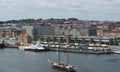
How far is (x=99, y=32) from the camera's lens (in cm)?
4456

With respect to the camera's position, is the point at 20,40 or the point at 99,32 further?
the point at 99,32

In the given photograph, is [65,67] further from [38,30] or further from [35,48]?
[38,30]

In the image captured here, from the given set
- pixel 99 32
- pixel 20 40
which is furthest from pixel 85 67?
pixel 99 32

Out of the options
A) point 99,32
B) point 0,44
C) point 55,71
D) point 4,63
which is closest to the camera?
point 55,71

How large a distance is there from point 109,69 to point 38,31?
2905 centimetres

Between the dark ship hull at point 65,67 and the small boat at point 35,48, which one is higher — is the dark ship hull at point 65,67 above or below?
above

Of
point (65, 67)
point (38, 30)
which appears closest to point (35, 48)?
point (65, 67)

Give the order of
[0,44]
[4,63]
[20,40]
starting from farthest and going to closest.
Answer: [20,40]
[0,44]
[4,63]

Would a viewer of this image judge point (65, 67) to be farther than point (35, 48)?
No

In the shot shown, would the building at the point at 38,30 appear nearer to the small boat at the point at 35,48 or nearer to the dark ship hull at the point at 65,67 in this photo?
the small boat at the point at 35,48

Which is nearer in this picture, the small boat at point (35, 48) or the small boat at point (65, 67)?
the small boat at point (65, 67)

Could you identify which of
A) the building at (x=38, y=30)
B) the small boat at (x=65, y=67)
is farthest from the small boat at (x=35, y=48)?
the building at (x=38, y=30)

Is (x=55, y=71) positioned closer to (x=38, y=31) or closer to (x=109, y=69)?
(x=109, y=69)

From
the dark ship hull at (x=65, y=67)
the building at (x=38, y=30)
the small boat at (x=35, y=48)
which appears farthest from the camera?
the building at (x=38, y=30)
